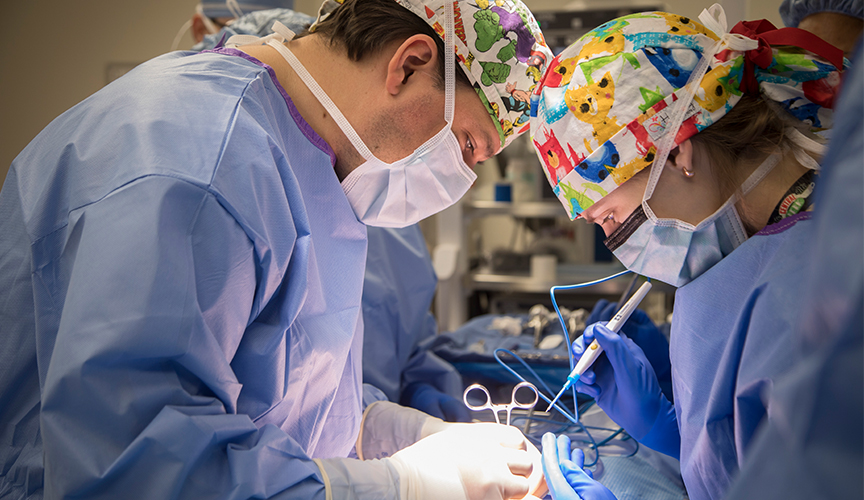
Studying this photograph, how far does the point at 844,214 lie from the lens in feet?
1.10

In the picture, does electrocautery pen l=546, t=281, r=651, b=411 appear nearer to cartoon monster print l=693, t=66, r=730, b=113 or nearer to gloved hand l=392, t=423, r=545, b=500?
gloved hand l=392, t=423, r=545, b=500

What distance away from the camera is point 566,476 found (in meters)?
1.05

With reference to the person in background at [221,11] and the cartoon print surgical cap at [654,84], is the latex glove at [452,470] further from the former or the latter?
the person in background at [221,11]

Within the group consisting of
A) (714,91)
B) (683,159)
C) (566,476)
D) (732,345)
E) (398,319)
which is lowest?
(398,319)

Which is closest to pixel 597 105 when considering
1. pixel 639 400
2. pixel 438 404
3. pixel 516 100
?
pixel 516 100

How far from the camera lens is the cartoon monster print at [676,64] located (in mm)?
879

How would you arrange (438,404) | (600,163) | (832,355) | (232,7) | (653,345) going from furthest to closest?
(232,7) < (438,404) < (653,345) < (600,163) < (832,355)

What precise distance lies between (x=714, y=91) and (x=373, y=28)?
65 cm

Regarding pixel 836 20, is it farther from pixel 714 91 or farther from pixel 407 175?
pixel 407 175

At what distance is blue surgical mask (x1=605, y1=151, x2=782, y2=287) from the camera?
35.7 inches

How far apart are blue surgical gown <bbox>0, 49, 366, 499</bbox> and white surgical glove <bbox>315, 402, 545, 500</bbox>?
0.23ft

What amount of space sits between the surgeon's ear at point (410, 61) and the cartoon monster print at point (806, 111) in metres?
0.64

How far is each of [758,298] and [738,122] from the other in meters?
0.28

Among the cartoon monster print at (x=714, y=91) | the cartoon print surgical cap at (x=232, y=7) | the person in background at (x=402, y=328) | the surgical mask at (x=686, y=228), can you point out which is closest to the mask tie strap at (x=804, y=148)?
the surgical mask at (x=686, y=228)
